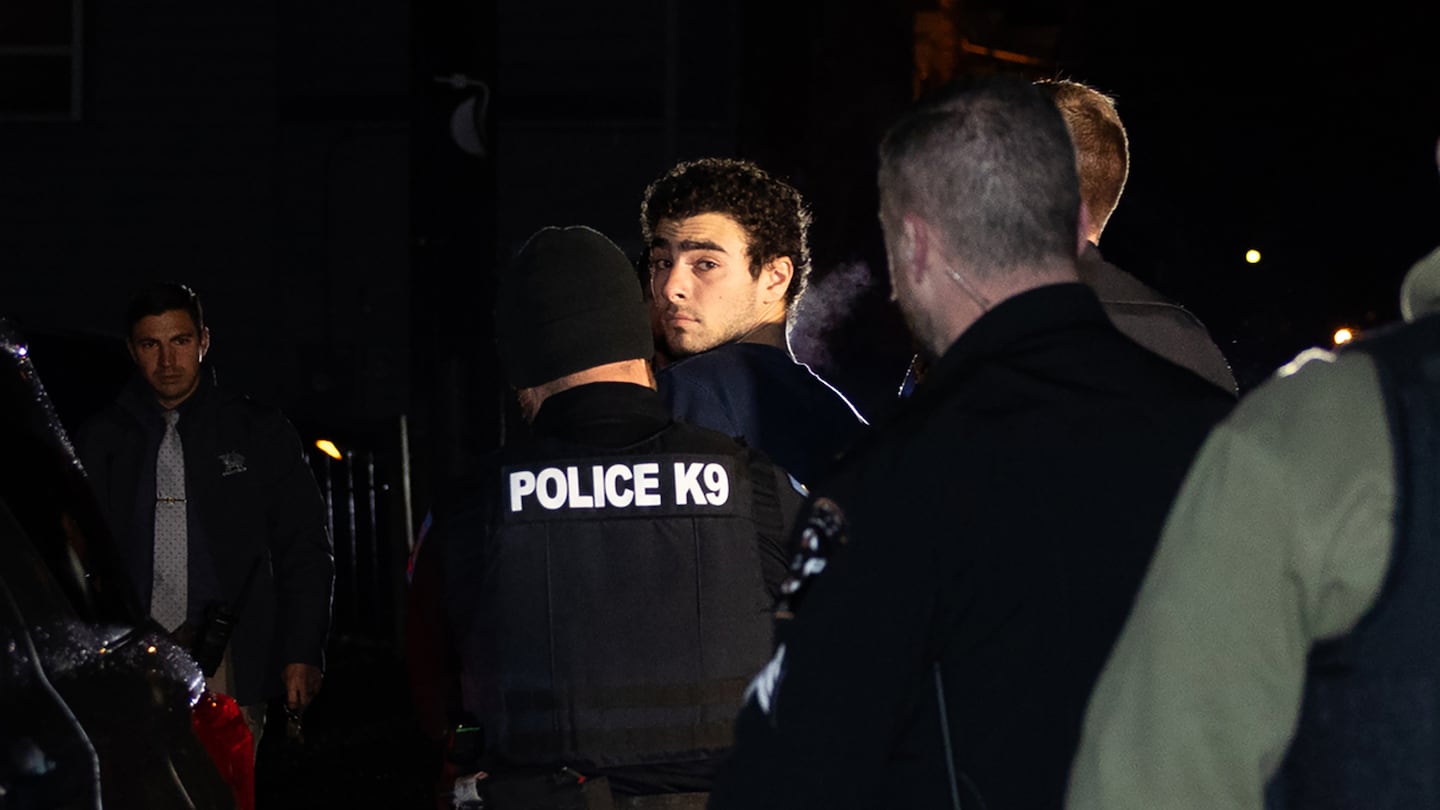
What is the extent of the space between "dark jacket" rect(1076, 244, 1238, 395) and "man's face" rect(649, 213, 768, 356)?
804 millimetres

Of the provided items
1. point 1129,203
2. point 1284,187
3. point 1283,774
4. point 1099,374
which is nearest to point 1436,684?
point 1283,774

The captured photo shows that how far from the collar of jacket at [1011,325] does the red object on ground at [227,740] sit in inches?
70.4

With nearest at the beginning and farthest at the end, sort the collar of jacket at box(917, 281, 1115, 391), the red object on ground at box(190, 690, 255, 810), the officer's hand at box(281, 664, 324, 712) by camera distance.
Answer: the collar of jacket at box(917, 281, 1115, 391) → the red object on ground at box(190, 690, 255, 810) → the officer's hand at box(281, 664, 324, 712)

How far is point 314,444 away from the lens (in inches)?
503

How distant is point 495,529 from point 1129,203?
2363cm

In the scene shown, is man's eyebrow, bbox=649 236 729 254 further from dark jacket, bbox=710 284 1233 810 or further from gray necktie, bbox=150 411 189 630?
gray necktie, bbox=150 411 189 630

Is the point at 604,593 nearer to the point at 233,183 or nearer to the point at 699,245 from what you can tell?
the point at 699,245

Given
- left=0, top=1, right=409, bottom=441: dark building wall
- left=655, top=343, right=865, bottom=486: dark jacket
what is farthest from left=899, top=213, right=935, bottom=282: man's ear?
left=0, top=1, right=409, bottom=441: dark building wall

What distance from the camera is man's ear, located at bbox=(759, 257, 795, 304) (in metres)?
4.61

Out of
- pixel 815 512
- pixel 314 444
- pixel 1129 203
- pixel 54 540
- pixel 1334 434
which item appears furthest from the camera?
pixel 1129 203

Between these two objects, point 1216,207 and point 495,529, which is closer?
point 495,529

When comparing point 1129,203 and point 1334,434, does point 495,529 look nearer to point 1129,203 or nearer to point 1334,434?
point 1334,434

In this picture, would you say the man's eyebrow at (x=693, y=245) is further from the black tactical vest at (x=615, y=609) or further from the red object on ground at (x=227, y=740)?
the red object on ground at (x=227, y=740)

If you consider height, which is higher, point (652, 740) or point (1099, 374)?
point (1099, 374)
